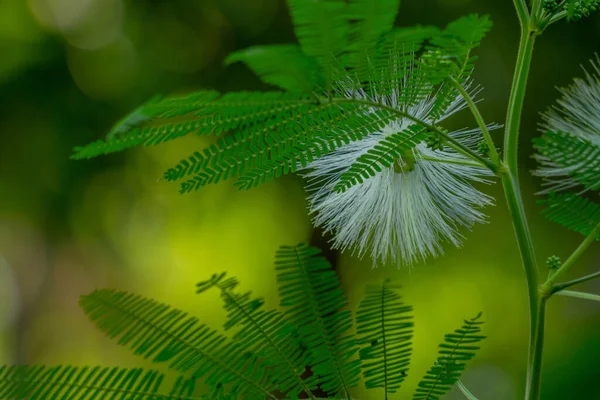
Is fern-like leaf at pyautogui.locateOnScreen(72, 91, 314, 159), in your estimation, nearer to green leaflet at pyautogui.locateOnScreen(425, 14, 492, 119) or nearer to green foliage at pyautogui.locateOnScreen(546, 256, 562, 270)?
green leaflet at pyautogui.locateOnScreen(425, 14, 492, 119)

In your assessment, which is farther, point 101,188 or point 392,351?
point 101,188

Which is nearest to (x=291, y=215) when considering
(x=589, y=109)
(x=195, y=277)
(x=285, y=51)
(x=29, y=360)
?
(x=195, y=277)

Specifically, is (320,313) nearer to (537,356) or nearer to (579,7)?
(537,356)

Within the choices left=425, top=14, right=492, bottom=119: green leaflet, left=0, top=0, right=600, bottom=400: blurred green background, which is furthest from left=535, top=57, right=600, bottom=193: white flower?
left=0, top=0, right=600, bottom=400: blurred green background

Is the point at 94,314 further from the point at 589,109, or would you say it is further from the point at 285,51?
the point at 589,109

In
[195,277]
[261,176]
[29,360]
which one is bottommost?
[29,360]

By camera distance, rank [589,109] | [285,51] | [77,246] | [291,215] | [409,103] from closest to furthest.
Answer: [285,51]
[409,103]
[589,109]
[291,215]
[77,246]

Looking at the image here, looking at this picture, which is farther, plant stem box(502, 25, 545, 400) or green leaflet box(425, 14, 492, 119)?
plant stem box(502, 25, 545, 400)

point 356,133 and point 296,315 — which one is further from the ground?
point 356,133
